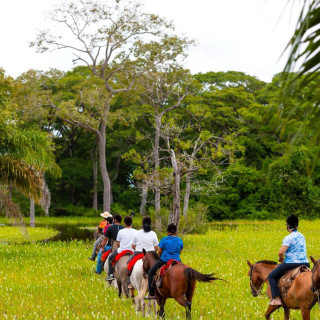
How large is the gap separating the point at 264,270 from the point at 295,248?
4.27 feet

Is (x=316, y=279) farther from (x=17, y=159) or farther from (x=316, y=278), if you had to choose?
(x=17, y=159)

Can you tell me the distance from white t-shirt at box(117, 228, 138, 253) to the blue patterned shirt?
4568 mm

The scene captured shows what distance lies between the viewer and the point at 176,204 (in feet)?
81.3

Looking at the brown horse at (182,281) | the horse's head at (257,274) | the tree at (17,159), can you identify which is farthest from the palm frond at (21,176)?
the horse's head at (257,274)

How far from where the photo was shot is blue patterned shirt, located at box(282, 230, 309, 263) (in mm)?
8797

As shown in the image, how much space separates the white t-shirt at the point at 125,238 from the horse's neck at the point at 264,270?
3.57 metres

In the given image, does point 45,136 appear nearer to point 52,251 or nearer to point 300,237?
point 52,251

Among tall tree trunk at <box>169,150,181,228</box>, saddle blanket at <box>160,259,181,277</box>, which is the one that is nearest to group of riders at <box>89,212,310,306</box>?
saddle blanket at <box>160,259,181,277</box>

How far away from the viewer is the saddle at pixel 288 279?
8547 mm

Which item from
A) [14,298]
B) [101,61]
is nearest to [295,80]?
[14,298]

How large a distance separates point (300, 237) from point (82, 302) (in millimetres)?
5927

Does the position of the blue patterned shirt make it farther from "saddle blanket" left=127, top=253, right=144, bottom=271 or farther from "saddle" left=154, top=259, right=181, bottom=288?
"saddle blanket" left=127, top=253, right=144, bottom=271

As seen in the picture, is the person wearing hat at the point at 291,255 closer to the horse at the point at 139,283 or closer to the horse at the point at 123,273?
the horse at the point at 139,283

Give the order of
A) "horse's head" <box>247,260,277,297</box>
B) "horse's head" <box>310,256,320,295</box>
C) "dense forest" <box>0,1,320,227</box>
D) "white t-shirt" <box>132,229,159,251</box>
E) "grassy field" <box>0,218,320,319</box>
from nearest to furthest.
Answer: "horse's head" <box>310,256,320,295</box>, "horse's head" <box>247,260,277,297</box>, "grassy field" <box>0,218,320,319</box>, "white t-shirt" <box>132,229,159,251</box>, "dense forest" <box>0,1,320,227</box>
